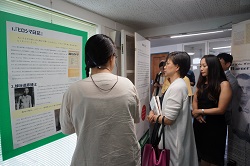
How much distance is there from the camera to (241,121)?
6.12 feet

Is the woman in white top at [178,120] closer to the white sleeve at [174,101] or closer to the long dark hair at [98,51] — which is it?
the white sleeve at [174,101]

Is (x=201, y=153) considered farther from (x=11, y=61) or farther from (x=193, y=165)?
(x=11, y=61)

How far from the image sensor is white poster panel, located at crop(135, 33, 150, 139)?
2.24 meters

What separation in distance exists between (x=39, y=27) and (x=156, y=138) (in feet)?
4.45

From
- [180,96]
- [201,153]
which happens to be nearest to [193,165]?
[201,153]

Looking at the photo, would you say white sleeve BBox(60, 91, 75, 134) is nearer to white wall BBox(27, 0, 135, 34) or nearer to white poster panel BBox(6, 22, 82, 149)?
white poster panel BBox(6, 22, 82, 149)

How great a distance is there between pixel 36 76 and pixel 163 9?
1.56 m

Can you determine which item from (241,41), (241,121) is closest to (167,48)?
(241,41)

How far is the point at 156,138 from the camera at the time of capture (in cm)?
123

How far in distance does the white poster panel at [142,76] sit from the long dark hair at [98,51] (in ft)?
4.69

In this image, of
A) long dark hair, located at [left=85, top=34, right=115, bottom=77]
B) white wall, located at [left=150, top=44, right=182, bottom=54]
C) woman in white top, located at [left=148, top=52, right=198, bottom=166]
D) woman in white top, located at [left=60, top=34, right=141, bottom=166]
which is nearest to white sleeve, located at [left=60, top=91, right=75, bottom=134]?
woman in white top, located at [left=60, top=34, right=141, bottom=166]

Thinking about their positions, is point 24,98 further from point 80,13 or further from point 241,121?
point 241,121

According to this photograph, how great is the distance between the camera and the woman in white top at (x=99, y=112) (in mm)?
750

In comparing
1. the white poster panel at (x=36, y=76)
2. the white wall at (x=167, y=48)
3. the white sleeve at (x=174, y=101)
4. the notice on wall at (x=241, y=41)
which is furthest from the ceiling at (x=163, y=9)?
the white wall at (x=167, y=48)
